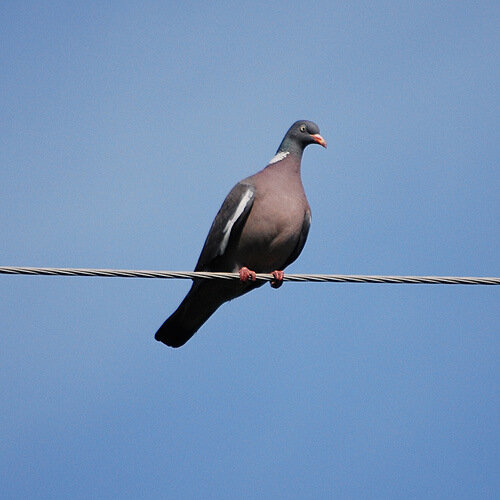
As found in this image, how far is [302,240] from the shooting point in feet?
21.5

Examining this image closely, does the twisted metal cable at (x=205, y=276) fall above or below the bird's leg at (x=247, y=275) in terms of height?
below

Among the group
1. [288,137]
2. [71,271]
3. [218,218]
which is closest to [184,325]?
[218,218]

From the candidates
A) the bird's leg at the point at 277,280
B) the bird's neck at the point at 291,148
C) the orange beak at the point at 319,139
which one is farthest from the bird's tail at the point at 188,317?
the orange beak at the point at 319,139

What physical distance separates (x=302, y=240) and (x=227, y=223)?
0.63 metres

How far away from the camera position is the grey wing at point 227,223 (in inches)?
245

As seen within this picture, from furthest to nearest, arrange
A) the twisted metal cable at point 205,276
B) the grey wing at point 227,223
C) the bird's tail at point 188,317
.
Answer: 1. the bird's tail at point 188,317
2. the grey wing at point 227,223
3. the twisted metal cable at point 205,276

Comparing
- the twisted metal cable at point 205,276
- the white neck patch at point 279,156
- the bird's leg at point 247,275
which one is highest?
the white neck patch at point 279,156

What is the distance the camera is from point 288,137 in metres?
7.23

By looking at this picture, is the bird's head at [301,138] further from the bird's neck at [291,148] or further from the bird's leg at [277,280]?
the bird's leg at [277,280]

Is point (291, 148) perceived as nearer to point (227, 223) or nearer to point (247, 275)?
point (227, 223)

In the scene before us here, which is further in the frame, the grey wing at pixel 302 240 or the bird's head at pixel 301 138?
the bird's head at pixel 301 138

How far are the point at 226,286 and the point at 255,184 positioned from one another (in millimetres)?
748

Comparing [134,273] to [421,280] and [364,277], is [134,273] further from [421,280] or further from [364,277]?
[421,280]

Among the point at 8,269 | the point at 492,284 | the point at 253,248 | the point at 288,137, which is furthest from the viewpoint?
the point at 288,137
